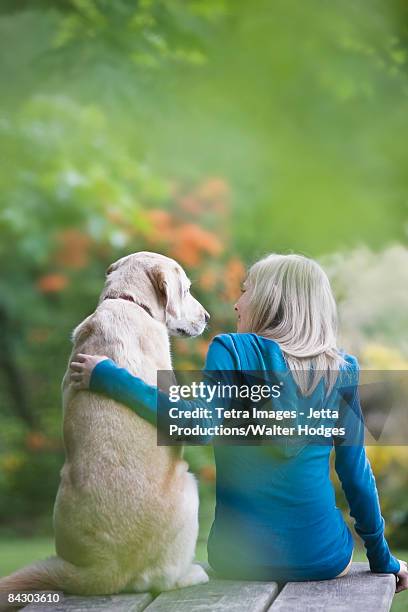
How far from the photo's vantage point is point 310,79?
4086mm

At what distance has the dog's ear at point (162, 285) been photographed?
7.43ft

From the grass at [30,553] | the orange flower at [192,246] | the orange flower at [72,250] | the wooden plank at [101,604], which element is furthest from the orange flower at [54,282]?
the wooden plank at [101,604]

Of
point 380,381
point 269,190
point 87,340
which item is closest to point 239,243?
point 269,190

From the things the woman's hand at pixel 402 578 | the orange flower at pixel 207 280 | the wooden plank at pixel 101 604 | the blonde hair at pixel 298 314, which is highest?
the orange flower at pixel 207 280

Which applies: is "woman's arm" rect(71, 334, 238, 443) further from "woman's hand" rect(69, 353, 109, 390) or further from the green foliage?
the green foliage

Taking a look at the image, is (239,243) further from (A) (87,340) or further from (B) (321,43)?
(A) (87,340)

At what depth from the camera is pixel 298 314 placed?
2139 mm

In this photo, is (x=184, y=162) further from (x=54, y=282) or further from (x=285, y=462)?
(x=285, y=462)

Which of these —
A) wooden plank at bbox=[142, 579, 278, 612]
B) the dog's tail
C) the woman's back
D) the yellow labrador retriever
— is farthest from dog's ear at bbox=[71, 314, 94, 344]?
wooden plank at bbox=[142, 579, 278, 612]

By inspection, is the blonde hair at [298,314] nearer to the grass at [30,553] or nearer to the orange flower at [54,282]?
the grass at [30,553]

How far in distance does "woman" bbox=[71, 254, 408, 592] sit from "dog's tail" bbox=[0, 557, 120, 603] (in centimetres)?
29

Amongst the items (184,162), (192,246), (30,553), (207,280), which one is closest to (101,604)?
(30,553)

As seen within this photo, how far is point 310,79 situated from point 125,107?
1.27 m

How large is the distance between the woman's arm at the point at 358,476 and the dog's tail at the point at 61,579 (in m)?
0.61
